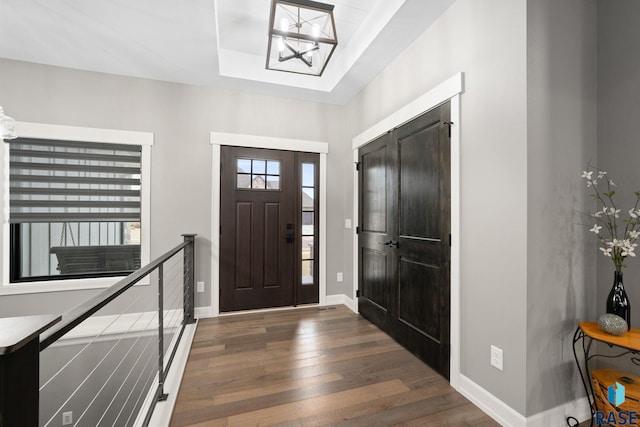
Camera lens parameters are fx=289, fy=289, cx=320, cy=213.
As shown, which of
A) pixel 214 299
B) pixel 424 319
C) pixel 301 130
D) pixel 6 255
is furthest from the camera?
pixel 301 130

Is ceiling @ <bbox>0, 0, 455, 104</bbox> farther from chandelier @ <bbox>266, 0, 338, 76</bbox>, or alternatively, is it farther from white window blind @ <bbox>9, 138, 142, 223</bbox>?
white window blind @ <bbox>9, 138, 142, 223</bbox>

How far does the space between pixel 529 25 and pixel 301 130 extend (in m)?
2.58

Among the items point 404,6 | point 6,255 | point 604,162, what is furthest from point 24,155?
point 604,162

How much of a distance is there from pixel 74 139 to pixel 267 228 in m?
2.20

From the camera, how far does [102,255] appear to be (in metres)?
3.16

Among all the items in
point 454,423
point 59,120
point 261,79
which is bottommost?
point 454,423

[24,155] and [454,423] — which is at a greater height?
[24,155]

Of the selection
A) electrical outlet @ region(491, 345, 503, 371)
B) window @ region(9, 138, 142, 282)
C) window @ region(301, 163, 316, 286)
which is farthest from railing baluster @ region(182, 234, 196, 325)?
electrical outlet @ region(491, 345, 503, 371)

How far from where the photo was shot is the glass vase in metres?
1.55

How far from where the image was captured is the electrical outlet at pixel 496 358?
5.74 ft

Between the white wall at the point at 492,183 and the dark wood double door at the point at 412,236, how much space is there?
0.19 metres

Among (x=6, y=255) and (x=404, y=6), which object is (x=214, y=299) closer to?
(x=6, y=255)

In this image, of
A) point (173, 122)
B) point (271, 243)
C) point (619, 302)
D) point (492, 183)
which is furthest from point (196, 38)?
point (619, 302)

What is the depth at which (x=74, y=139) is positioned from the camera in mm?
2992
